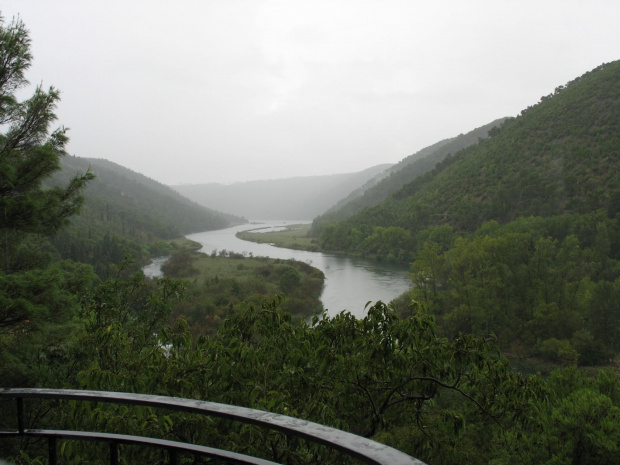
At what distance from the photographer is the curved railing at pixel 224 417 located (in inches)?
47.1

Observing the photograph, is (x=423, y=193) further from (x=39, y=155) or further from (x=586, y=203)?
(x=39, y=155)

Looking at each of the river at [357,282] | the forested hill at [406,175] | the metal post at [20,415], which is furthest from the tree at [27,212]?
the forested hill at [406,175]

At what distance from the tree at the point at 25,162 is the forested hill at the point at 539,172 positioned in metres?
47.2

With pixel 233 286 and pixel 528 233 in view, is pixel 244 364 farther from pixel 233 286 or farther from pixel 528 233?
pixel 233 286

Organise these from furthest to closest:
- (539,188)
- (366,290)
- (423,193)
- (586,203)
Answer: (423,193), (539,188), (586,203), (366,290)

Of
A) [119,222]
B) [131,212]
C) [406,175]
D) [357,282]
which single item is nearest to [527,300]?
[357,282]

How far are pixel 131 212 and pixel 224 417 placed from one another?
10372cm

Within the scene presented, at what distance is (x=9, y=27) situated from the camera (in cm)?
811

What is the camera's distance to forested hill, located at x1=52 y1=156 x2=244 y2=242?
84012mm

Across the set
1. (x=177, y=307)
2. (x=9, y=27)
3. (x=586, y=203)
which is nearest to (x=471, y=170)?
(x=586, y=203)

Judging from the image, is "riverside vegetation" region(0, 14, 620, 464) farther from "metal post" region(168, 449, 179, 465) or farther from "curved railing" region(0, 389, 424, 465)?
"metal post" region(168, 449, 179, 465)

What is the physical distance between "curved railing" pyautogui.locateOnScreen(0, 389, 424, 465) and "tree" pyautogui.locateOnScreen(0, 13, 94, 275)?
6824 mm

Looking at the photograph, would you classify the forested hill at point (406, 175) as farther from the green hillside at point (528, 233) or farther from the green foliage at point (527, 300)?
the green foliage at point (527, 300)

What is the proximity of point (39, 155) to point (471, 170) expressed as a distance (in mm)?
64082
